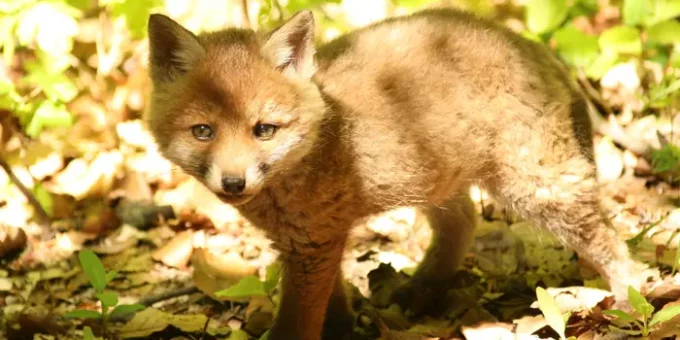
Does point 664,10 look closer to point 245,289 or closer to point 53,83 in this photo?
point 245,289

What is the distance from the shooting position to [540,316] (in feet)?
12.2

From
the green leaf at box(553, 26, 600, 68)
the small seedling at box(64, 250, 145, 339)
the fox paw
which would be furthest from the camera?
the green leaf at box(553, 26, 600, 68)

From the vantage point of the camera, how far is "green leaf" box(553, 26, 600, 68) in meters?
5.49

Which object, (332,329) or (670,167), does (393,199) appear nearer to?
(332,329)

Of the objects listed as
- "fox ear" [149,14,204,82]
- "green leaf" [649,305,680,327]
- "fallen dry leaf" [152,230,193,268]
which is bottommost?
"fallen dry leaf" [152,230,193,268]

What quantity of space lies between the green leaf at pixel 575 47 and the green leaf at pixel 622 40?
0.13 m

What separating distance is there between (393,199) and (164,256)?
1.64m

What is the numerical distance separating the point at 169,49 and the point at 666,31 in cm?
355

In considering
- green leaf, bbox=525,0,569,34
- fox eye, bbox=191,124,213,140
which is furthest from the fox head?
green leaf, bbox=525,0,569,34

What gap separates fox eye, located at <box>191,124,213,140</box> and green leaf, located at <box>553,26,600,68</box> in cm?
339

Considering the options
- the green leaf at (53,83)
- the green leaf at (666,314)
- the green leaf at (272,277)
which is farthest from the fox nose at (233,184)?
the green leaf at (53,83)

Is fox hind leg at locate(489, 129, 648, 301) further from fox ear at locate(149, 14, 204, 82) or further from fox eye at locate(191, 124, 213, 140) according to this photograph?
fox ear at locate(149, 14, 204, 82)

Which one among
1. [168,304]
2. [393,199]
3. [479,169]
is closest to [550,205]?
[479,169]

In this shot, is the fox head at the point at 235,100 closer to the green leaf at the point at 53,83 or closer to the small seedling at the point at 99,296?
the small seedling at the point at 99,296
